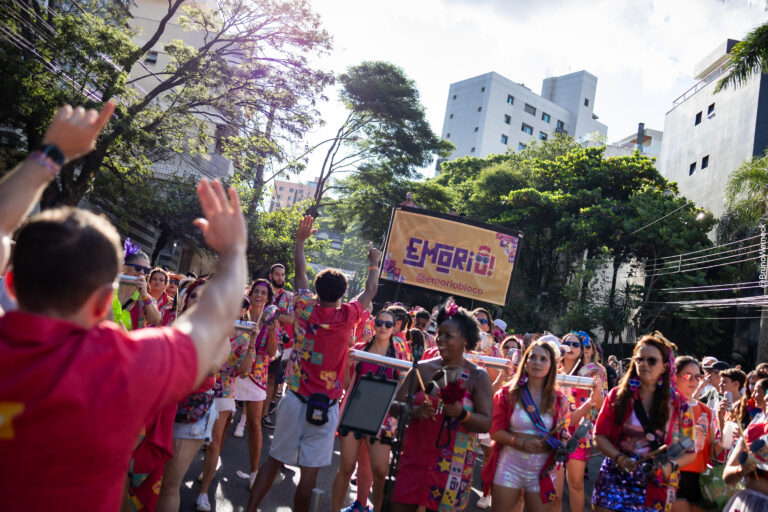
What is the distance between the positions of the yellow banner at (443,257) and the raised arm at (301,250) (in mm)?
9874

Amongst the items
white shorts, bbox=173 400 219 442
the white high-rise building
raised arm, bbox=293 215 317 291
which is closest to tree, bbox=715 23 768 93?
raised arm, bbox=293 215 317 291

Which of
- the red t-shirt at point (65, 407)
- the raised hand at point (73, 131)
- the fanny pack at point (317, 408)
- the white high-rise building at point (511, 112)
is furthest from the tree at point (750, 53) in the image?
the white high-rise building at point (511, 112)

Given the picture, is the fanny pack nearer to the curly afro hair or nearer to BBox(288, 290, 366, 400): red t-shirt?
BBox(288, 290, 366, 400): red t-shirt

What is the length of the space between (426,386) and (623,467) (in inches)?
60.6

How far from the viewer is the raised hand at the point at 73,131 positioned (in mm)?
1843

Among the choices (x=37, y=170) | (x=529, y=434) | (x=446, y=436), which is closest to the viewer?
(x=37, y=170)

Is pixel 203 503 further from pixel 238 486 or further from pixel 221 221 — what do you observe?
pixel 221 221

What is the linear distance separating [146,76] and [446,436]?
15091 mm

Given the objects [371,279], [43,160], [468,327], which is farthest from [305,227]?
[43,160]

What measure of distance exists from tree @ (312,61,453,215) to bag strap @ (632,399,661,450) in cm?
2346

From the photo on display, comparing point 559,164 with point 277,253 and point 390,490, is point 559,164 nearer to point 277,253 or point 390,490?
point 277,253

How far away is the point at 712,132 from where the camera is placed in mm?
28797

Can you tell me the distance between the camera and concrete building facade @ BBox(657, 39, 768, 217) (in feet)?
82.8

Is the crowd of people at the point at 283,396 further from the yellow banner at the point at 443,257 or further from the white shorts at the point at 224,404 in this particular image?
the yellow banner at the point at 443,257
